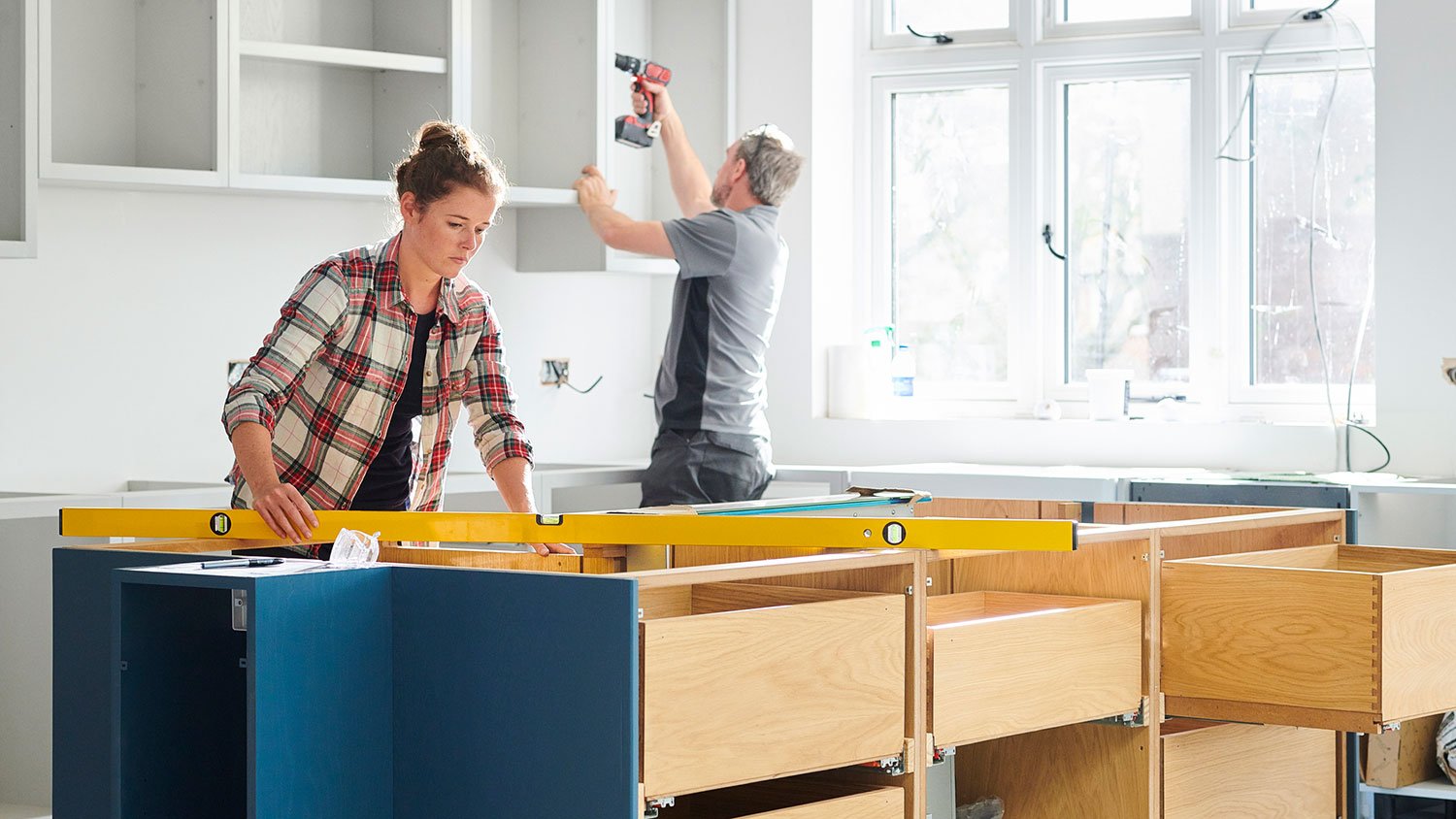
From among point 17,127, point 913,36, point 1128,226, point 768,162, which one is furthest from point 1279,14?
point 17,127

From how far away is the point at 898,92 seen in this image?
4.99 metres

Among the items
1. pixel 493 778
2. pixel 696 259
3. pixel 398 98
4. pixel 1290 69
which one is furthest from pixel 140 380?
pixel 1290 69

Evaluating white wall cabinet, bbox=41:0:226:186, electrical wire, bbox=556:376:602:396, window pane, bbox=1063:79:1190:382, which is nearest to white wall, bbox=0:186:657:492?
white wall cabinet, bbox=41:0:226:186

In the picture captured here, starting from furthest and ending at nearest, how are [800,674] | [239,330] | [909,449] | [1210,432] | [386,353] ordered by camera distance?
1. [909,449]
2. [1210,432]
3. [239,330]
4. [386,353]
5. [800,674]

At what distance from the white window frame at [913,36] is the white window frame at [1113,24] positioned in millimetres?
98

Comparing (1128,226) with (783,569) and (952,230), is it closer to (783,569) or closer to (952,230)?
(952,230)

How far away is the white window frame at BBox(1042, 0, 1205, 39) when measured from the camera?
462cm

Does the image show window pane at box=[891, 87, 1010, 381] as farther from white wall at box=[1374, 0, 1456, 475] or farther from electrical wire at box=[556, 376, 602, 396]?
white wall at box=[1374, 0, 1456, 475]

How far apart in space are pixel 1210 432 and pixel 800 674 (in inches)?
108

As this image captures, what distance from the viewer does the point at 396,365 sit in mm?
2428

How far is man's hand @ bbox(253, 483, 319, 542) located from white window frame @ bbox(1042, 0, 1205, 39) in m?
3.30

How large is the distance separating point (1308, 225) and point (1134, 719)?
2.58 metres

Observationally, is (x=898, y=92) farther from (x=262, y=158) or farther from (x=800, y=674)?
(x=800, y=674)

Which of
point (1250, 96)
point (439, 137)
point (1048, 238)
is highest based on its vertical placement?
point (1250, 96)
